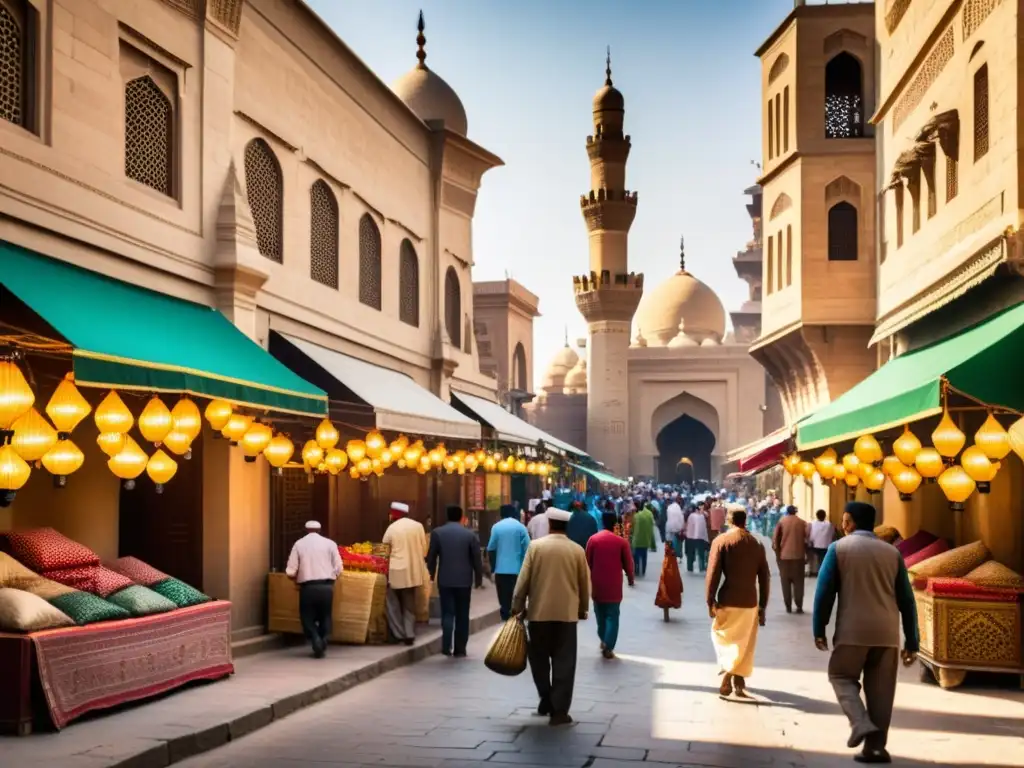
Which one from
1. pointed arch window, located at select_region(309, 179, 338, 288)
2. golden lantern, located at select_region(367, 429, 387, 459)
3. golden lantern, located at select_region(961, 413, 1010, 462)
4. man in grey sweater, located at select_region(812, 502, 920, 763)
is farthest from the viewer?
pointed arch window, located at select_region(309, 179, 338, 288)

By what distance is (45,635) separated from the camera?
755 cm

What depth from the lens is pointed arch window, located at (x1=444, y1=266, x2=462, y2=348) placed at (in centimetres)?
2183

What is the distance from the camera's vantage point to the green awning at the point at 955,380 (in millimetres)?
8734

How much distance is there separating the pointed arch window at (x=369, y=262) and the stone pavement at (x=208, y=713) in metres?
6.53

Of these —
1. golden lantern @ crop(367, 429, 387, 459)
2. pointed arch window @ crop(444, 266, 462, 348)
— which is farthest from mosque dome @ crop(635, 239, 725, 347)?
golden lantern @ crop(367, 429, 387, 459)

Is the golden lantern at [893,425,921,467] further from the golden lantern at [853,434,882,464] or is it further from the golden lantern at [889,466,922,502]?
the golden lantern at [889,466,922,502]

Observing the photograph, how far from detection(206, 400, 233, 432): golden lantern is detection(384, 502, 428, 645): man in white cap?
240 cm

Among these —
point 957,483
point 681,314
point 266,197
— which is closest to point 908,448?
point 957,483

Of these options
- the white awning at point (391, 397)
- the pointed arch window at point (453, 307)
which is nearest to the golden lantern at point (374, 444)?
the white awning at point (391, 397)

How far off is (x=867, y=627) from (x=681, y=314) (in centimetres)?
4878

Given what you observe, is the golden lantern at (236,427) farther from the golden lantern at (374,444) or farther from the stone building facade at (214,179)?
the golden lantern at (374,444)

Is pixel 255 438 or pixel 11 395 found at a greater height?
pixel 11 395

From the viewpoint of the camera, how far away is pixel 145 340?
29.6 ft

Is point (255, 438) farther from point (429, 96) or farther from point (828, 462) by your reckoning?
point (429, 96)
